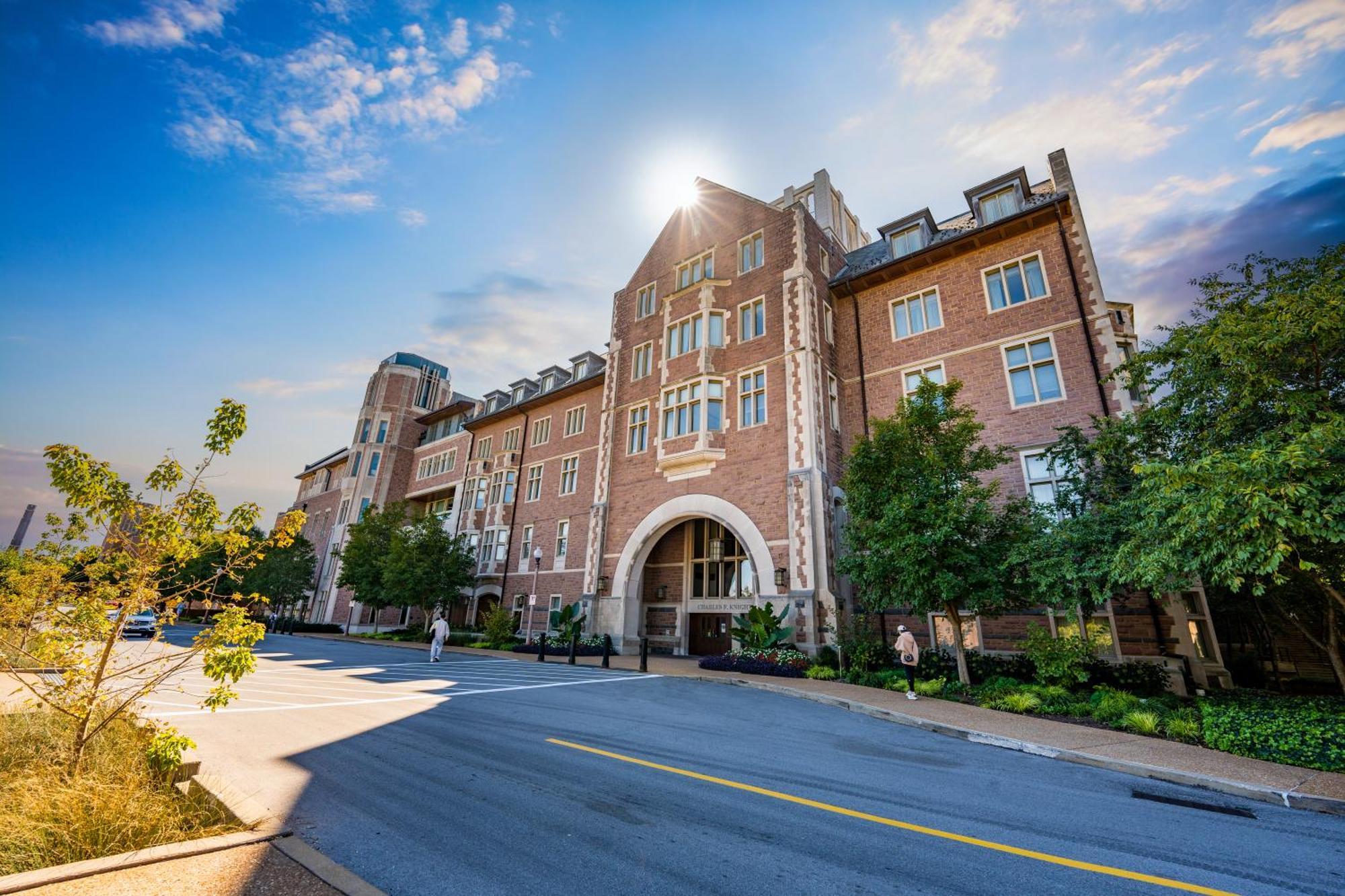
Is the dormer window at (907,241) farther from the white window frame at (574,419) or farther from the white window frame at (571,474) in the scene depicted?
the white window frame at (571,474)

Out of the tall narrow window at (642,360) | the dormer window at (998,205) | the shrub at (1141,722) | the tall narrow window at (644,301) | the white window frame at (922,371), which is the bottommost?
the shrub at (1141,722)

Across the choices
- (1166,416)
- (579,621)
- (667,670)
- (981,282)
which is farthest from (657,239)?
(1166,416)

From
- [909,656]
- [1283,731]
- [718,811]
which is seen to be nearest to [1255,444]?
[1283,731]

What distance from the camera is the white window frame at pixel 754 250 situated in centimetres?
2422

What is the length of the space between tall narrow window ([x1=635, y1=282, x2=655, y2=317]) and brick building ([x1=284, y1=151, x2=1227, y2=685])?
0.27 feet

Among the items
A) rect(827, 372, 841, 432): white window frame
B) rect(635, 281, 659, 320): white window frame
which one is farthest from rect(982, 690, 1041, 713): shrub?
rect(635, 281, 659, 320): white window frame

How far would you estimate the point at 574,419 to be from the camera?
32.9 metres

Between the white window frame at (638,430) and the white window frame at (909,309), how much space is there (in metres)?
11.1

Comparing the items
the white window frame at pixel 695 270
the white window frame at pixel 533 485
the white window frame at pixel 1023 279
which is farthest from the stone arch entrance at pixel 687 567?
the white window frame at pixel 1023 279

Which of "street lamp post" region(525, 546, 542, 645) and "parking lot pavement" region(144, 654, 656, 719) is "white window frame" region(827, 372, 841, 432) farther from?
"street lamp post" region(525, 546, 542, 645)

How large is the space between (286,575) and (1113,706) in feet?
164

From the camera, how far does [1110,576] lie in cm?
1002

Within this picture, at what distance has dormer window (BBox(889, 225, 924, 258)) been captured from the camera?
2203cm

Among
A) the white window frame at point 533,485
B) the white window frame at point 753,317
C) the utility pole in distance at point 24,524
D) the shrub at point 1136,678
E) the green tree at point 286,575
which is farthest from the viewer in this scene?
the utility pole in distance at point 24,524
